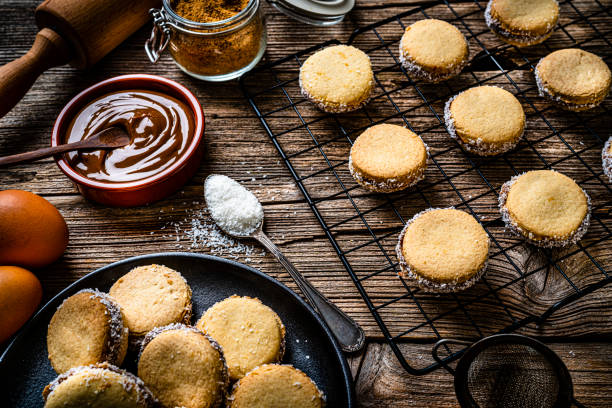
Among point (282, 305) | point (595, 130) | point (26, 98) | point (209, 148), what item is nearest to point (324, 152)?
point (209, 148)

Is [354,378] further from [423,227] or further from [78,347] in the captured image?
[78,347]

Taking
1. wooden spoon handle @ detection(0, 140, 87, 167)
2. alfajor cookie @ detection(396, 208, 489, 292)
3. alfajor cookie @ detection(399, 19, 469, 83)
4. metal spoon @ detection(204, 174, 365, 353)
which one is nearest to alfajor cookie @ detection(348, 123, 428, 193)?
alfajor cookie @ detection(396, 208, 489, 292)

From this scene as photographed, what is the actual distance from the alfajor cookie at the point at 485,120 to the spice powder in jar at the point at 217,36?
72cm

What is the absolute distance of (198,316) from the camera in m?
1.50

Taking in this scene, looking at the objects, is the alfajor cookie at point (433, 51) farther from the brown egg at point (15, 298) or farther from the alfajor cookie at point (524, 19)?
the brown egg at point (15, 298)

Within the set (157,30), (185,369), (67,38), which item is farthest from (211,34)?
(185,369)

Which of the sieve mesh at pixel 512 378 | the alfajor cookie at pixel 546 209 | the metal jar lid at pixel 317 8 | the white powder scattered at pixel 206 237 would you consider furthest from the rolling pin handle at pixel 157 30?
the sieve mesh at pixel 512 378

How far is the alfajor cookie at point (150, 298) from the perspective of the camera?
1403 millimetres

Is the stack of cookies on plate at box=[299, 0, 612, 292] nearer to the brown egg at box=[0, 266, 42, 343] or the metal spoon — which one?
the metal spoon

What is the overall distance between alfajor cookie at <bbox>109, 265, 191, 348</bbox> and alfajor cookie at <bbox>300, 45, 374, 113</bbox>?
76 centimetres

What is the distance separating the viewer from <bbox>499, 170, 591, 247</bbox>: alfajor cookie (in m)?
1.50

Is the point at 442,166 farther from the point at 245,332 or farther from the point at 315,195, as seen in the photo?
the point at 245,332

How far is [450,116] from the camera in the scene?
1.70 meters

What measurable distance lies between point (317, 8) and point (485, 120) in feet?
2.53
